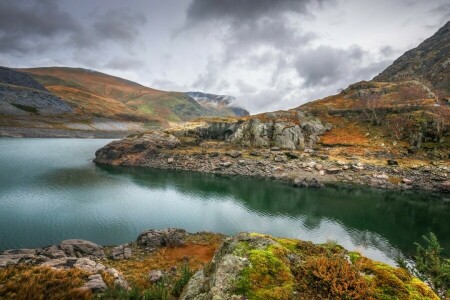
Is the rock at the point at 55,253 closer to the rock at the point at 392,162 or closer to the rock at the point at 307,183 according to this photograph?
the rock at the point at 307,183

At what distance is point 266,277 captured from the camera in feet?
23.5

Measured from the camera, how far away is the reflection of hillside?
127 feet

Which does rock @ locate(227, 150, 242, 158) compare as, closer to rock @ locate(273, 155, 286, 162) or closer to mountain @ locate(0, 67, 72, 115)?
rock @ locate(273, 155, 286, 162)

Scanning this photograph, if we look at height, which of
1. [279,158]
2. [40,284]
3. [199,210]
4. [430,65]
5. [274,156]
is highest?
[430,65]

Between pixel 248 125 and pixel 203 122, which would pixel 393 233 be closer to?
pixel 248 125

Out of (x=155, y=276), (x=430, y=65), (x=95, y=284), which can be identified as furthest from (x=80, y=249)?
(x=430, y=65)

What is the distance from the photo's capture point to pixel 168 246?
91.2 feet

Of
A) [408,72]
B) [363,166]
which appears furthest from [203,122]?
[408,72]

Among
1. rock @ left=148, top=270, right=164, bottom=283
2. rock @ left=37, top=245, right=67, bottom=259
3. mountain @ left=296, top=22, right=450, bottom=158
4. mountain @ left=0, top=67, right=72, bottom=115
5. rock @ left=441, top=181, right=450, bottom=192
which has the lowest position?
rock @ left=148, top=270, right=164, bottom=283

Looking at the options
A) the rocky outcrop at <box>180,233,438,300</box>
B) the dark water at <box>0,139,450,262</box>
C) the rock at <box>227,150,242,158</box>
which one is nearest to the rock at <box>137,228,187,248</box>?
the dark water at <box>0,139,450,262</box>

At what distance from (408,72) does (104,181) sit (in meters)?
A: 184

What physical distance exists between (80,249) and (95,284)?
13.9 metres

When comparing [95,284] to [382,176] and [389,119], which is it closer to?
[382,176]

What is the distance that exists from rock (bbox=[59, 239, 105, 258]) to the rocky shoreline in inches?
1882
